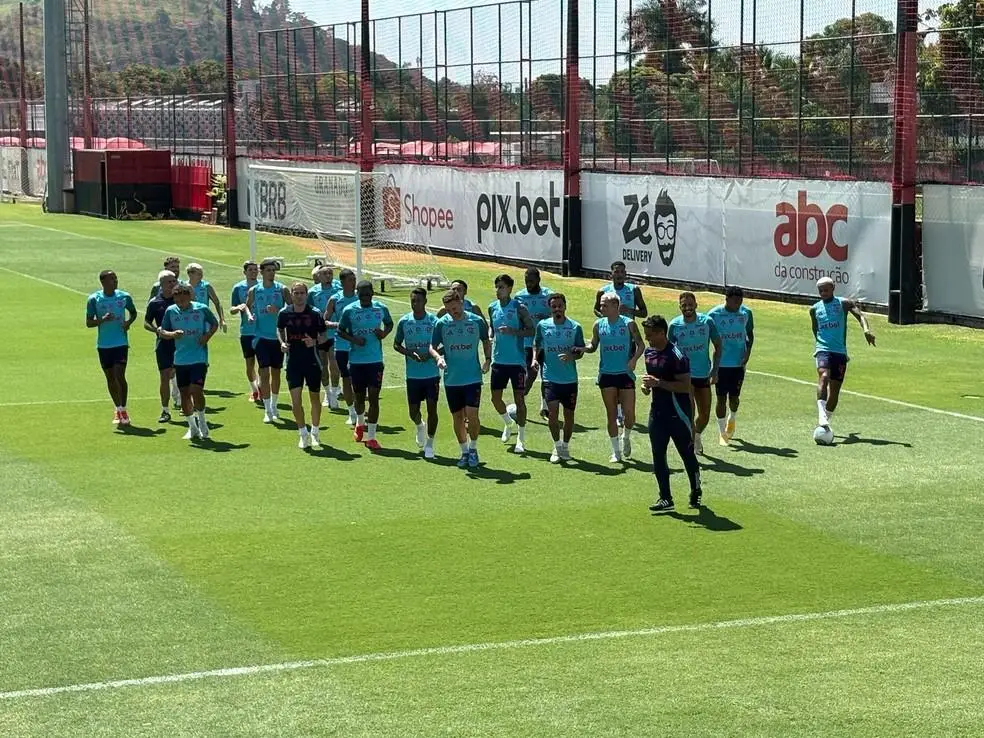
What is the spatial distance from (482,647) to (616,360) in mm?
7500

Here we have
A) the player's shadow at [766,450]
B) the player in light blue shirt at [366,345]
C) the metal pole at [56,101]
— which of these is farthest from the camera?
the metal pole at [56,101]

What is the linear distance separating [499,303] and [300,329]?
2.46m

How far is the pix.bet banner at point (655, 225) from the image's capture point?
38812 millimetres

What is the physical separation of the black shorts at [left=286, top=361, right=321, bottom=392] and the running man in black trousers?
204 inches

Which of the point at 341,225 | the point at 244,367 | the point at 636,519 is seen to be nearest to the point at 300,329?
the point at 636,519

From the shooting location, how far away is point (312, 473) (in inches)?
728

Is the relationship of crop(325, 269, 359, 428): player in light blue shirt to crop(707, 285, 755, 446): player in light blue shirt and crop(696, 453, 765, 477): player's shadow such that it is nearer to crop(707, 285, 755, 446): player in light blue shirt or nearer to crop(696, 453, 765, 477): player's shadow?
crop(707, 285, 755, 446): player in light blue shirt

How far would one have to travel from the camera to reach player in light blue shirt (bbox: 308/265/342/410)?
2269cm

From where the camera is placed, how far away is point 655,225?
40.7 metres

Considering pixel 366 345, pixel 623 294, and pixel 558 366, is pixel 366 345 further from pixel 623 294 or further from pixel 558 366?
pixel 623 294

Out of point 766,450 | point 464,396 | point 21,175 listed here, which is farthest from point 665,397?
point 21,175

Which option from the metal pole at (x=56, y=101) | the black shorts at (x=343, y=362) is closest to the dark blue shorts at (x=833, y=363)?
the black shorts at (x=343, y=362)

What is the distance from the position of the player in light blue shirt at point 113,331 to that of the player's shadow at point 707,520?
851 cm

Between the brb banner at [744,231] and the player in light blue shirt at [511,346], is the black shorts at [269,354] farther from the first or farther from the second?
the brb banner at [744,231]
